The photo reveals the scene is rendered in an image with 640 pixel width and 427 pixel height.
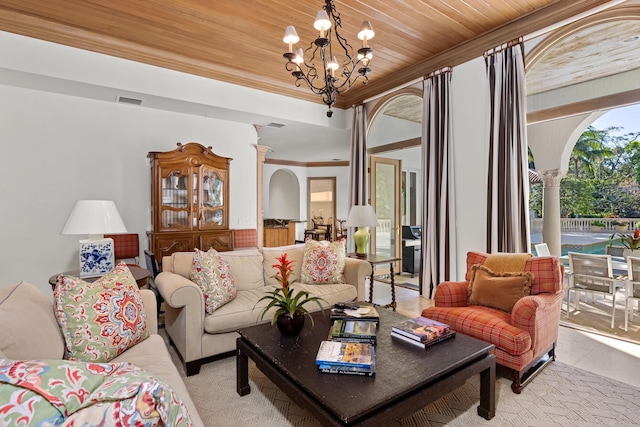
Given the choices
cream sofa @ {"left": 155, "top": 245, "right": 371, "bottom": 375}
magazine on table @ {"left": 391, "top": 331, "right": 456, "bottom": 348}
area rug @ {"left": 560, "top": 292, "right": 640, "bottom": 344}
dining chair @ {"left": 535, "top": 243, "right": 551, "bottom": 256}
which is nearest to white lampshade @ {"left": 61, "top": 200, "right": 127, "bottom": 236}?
cream sofa @ {"left": 155, "top": 245, "right": 371, "bottom": 375}

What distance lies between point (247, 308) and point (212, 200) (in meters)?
2.56

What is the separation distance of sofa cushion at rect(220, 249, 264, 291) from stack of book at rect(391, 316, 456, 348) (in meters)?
1.60

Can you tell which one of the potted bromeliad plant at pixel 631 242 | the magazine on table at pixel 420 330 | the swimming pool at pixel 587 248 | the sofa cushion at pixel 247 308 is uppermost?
the potted bromeliad plant at pixel 631 242

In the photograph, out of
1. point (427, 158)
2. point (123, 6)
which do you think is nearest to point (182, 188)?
point (123, 6)

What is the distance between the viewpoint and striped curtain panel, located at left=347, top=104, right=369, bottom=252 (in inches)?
219

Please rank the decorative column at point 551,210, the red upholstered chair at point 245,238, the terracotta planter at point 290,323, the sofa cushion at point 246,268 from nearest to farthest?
the terracotta planter at point 290,323
the sofa cushion at point 246,268
the decorative column at point 551,210
the red upholstered chair at point 245,238

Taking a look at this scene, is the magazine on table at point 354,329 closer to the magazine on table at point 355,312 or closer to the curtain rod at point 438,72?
the magazine on table at point 355,312

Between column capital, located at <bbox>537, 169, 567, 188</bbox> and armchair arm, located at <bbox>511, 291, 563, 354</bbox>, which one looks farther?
column capital, located at <bbox>537, 169, 567, 188</bbox>

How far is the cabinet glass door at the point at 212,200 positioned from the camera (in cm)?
476

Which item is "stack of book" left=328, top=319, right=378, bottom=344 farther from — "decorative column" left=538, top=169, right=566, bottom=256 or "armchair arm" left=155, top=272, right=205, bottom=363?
"decorative column" left=538, top=169, right=566, bottom=256

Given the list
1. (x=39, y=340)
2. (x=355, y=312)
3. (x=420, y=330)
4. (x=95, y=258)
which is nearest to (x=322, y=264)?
(x=355, y=312)

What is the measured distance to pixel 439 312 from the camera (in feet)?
8.48

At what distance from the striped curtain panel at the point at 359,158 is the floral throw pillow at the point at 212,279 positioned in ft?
10.5

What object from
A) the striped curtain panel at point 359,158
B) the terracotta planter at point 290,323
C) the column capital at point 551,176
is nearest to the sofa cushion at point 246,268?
the terracotta planter at point 290,323
